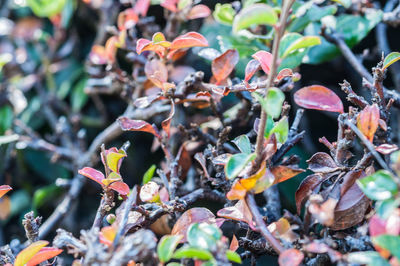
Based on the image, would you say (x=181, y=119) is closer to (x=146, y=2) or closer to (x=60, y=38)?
(x=146, y=2)

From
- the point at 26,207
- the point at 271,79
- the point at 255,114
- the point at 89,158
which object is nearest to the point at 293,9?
the point at 255,114

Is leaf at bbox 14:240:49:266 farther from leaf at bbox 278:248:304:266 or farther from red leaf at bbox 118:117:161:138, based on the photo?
leaf at bbox 278:248:304:266

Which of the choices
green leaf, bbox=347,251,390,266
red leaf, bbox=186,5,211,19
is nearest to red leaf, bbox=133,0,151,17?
red leaf, bbox=186,5,211,19

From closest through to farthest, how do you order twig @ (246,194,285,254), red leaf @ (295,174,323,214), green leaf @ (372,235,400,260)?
green leaf @ (372,235,400,260), twig @ (246,194,285,254), red leaf @ (295,174,323,214)

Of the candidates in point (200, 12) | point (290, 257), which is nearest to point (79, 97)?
point (200, 12)

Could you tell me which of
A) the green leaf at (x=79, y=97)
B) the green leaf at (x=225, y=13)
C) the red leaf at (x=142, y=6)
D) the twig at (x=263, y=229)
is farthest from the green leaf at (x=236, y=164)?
the green leaf at (x=79, y=97)

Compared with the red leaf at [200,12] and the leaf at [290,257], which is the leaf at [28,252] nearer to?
the leaf at [290,257]

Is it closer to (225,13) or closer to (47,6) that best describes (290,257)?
(225,13)
